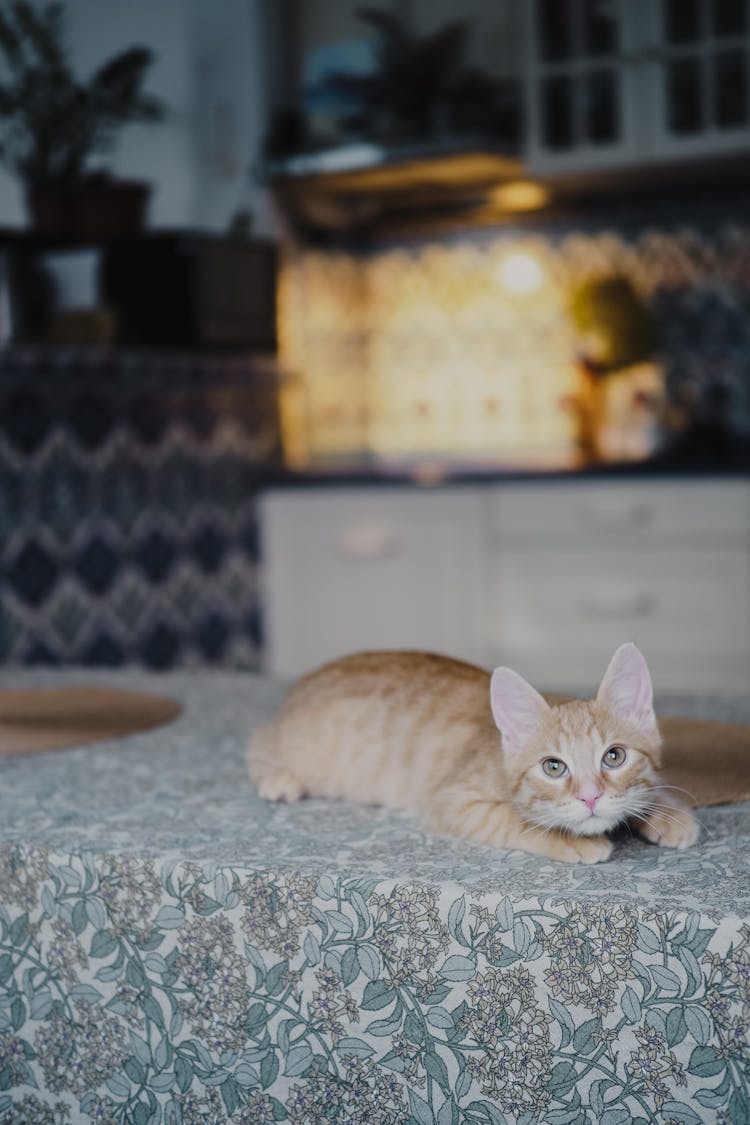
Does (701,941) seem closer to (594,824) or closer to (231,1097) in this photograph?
(594,824)

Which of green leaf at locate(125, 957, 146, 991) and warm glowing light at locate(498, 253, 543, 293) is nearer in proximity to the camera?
green leaf at locate(125, 957, 146, 991)

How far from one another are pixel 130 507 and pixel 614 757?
8.62 ft

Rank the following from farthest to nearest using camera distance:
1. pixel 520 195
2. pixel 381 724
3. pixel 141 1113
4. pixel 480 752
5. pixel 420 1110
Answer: pixel 520 195 < pixel 381 724 < pixel 480 752 < pixel 141 1113 < pixel 420 1110

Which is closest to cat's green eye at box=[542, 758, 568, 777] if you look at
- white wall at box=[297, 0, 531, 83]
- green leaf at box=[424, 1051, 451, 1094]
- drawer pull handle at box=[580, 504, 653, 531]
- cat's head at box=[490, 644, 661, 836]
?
cat's head at box=[490, 644, 661, 836]

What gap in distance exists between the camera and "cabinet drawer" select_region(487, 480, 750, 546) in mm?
3447

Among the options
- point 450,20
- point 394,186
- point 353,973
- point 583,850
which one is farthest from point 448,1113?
point 450,20

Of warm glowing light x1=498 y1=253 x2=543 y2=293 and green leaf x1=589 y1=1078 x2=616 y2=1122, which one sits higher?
warm glowing light x1=498 y1=253 x2=543 y2=293

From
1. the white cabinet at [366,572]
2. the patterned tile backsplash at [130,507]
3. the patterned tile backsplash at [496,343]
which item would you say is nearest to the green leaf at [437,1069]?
the patterned tile backsplash at [130,507]

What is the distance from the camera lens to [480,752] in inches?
49.6

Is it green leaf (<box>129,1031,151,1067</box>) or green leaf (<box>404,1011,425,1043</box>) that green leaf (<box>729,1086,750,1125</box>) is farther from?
green leaf (<box>129,1031,151,1067</box>)

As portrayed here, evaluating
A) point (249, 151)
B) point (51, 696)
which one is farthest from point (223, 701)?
point (249, 151)

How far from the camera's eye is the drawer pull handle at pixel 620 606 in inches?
140

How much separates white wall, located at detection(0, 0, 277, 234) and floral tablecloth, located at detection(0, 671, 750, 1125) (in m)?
2.38

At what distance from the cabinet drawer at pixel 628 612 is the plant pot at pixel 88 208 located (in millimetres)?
1358
